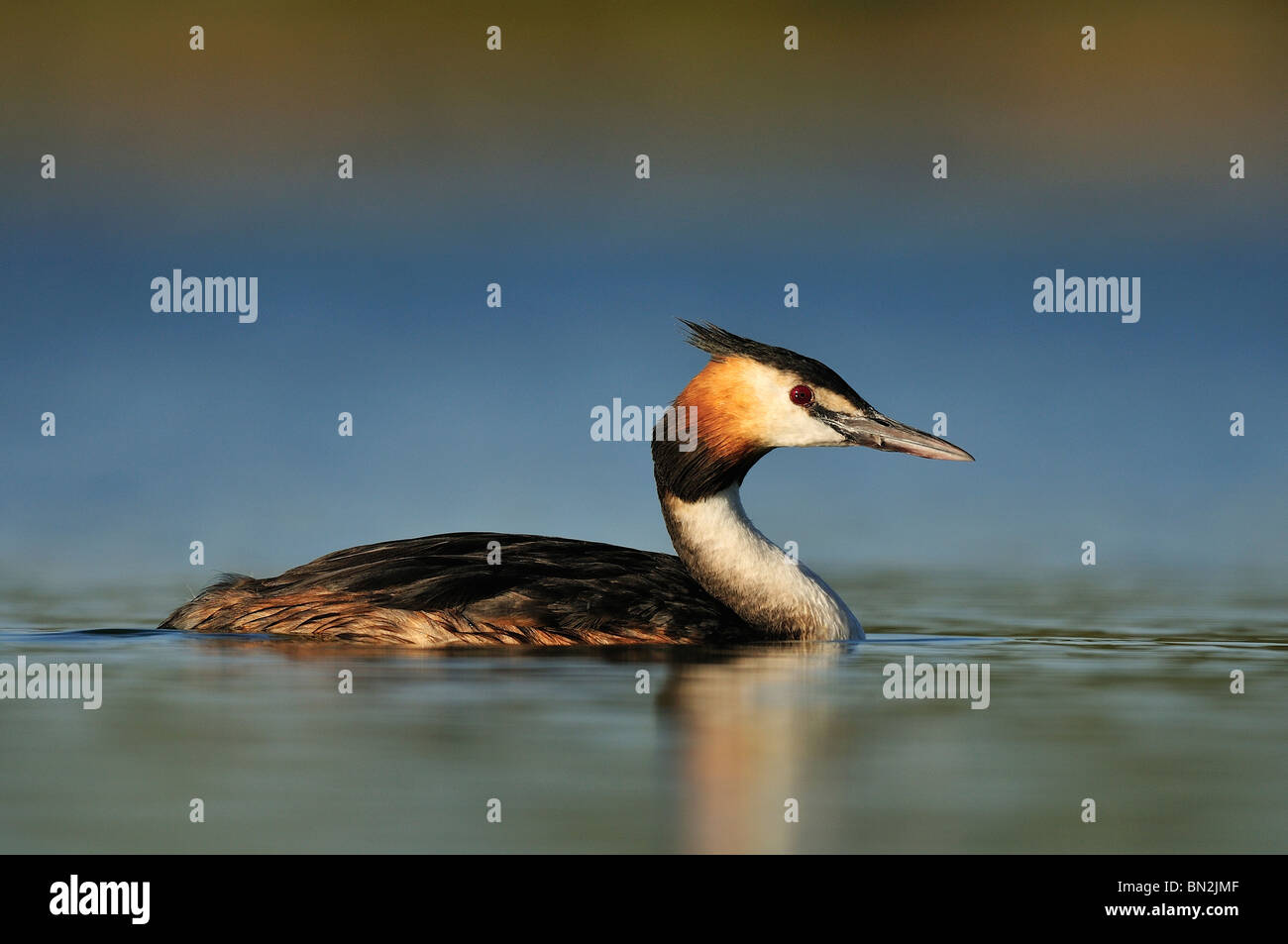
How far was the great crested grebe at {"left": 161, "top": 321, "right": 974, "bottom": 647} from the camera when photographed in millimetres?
8297

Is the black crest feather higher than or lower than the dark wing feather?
higher

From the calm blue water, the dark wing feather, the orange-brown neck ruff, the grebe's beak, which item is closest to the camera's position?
the calm blue water

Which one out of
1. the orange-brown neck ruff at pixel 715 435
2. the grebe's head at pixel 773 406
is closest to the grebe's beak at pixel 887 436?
the grebe's head at pixel 773 406

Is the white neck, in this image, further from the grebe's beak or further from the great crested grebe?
the grebe's beak

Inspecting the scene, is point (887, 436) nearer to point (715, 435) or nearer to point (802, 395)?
point (802, 395)

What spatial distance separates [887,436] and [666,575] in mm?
1350

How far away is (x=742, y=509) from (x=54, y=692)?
3.62m

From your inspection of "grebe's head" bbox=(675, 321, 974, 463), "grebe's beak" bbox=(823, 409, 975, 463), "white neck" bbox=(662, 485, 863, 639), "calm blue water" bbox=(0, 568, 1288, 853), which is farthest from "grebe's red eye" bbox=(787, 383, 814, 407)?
"calm blue water" bbox=(0, 568, 1288, 853)

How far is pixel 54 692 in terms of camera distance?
22.0 feet

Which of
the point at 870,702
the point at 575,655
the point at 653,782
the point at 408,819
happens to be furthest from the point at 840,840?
the point at 575,655

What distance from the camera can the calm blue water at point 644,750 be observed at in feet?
14.5

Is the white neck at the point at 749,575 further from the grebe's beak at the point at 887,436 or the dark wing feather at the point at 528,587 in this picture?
the grebe's beak at the point at 887,436

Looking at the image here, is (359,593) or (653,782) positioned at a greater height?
(359,593)

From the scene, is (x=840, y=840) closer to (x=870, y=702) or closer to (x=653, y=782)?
(x=653, y=782)
